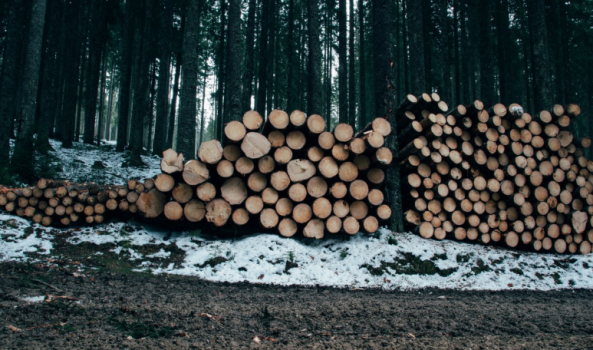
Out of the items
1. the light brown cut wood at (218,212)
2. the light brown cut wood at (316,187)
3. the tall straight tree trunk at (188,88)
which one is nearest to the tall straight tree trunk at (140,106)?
the tall straight tree trunk at (188,88)

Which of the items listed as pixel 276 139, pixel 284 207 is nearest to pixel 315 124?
pixel 276 139

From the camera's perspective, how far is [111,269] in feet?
15.4

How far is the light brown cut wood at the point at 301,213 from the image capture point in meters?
5.47

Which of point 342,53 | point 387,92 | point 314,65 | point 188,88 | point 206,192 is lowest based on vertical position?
point 206,192

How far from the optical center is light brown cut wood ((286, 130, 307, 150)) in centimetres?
544

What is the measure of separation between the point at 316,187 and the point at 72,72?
1296 centimetres

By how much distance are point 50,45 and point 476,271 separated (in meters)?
15.4

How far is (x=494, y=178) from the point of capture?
636 centimetres

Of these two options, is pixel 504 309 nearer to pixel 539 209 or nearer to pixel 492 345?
pixel 492 345

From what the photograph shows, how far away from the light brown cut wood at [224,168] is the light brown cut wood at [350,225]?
2.02 m

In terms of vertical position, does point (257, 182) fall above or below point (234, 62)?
below

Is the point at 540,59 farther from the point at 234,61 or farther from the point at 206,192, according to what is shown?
the point at 206,192

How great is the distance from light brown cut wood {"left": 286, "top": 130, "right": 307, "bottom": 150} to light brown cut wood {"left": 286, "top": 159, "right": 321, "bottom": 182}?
23cm

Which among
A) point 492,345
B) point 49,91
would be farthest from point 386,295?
point 49,91
